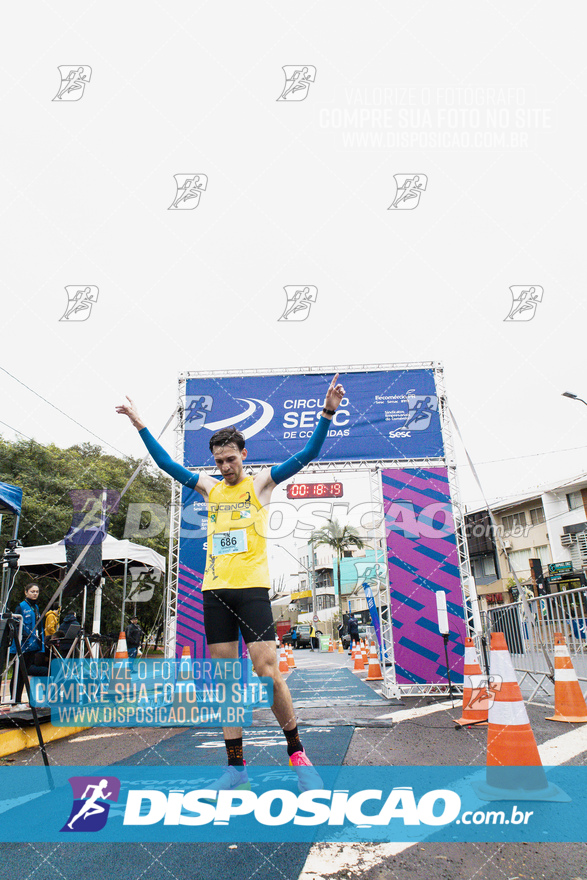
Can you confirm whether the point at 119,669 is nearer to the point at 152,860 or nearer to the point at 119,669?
the point at 119,669

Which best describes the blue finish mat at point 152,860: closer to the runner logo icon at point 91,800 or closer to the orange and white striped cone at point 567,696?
the runner logo icon at point 91,800

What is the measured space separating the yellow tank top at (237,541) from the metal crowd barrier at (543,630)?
5.04m

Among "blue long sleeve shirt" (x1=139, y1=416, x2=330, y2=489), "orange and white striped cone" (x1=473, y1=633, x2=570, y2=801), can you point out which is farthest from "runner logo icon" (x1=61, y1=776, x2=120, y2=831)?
"orange and white striped cone" (x1=473, y1=633, x2=570, y2=801)

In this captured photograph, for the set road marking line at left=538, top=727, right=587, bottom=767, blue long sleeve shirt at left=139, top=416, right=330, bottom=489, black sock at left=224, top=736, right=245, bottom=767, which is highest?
blue long sleeve shirt at left=139, top=416, right=330, bottom=489

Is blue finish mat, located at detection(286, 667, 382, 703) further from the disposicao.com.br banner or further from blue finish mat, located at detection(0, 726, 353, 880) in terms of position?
blue finish mat, located at detection(0, 726, 353, 880)

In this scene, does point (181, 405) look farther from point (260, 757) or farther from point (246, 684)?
point (260, 757)

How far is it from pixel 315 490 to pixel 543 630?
174 inches

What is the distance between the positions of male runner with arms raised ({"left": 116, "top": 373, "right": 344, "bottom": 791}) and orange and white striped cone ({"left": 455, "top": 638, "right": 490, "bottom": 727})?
3.31 meters

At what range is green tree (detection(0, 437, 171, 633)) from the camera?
18.6m

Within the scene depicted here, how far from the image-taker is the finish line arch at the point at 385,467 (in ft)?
29.7

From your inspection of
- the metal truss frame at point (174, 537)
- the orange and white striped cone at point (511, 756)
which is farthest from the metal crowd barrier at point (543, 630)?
the metal truss frame at point (174, 537)

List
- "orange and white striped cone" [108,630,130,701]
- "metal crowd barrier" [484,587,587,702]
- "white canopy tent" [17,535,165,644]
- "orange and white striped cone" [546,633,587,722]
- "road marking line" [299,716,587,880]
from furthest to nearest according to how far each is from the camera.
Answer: "white canopy tent" [17,535,165,644], "orange and white striped cone" [108,630,130,701], "metal crowd barrier" [484,587,587,702], "orange and white striped cone" [546,633,587,722], "road marking line" [299,716,587,880]

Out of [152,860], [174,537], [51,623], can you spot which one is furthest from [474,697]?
[51,623]

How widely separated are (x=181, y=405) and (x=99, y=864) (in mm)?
8388
